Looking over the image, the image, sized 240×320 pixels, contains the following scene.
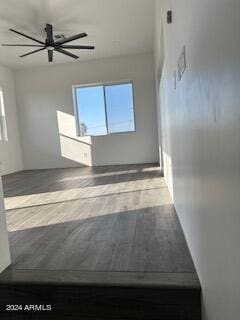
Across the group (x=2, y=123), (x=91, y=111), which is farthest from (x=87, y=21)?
(x=2, y=123)

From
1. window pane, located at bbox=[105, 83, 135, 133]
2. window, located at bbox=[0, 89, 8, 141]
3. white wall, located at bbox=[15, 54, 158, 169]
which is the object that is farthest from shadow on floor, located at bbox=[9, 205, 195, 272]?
window, located at bbox=[0, 89, 8, 141]

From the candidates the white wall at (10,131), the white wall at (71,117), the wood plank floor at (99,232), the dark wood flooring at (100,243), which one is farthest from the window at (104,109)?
the dark wood flooring at (100,243)

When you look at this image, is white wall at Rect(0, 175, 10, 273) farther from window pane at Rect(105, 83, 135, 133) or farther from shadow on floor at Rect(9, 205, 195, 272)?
window pane at Rect(105, 83, 135, 133)

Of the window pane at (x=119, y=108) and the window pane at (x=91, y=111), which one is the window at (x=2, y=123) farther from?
the window pane at (x=119, y=108)

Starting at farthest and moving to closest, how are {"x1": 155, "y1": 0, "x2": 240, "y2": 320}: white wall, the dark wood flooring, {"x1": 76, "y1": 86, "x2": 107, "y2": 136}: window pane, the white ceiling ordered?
{"x1": 76, "y1": 86, "x2": 107, "y2": 136}: window pane, the white ceiling, the dark wood flooring, {"x1": 155, "y1": 0, "x2": 240, "y2": 320}: white wall

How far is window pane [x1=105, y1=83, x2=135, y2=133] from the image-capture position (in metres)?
7.50

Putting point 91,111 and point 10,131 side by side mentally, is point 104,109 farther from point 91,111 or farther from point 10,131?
point 10,131

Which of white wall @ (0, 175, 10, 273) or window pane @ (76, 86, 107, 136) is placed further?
window pane @ (76, 86, 107, 136)

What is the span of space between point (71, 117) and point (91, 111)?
621 mm

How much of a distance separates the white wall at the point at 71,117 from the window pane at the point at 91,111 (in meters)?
0.23

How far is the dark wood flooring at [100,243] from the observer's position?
5.06 ft

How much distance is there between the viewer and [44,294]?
1.56m

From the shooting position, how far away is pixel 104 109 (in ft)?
24.8

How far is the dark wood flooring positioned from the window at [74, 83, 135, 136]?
412 centimetres
